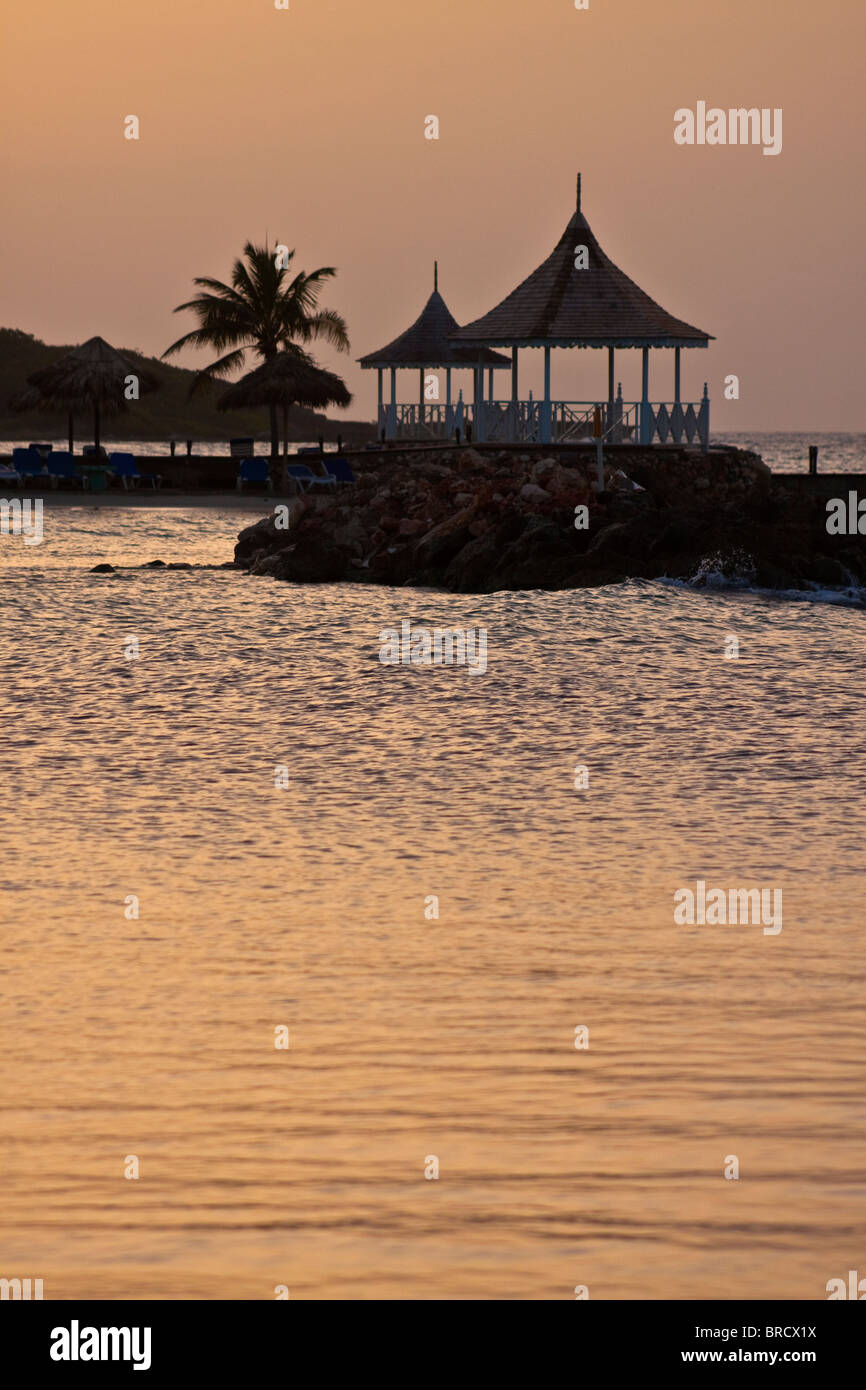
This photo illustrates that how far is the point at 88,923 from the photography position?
22.5 ft

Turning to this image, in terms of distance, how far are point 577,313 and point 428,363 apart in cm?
927

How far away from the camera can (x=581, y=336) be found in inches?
1425

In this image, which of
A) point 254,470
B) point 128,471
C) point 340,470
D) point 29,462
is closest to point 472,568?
point 340,470

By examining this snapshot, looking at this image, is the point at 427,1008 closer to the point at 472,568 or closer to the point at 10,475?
the point at 472,568

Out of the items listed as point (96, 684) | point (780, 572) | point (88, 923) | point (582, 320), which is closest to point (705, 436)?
point (582, 320)

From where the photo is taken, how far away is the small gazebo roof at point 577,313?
3631 centimetres

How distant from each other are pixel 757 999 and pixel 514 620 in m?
15.8

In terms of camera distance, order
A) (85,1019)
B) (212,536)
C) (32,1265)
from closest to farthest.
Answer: (32,1265) → (85,1019) → (212,536)

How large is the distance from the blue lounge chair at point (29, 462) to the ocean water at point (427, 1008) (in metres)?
32.2

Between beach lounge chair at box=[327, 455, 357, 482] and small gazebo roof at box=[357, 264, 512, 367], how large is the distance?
4833 millimetres
